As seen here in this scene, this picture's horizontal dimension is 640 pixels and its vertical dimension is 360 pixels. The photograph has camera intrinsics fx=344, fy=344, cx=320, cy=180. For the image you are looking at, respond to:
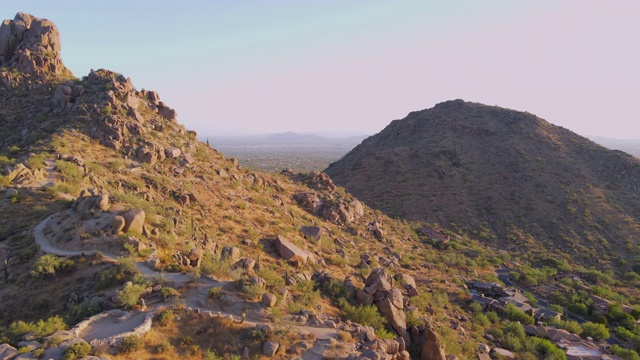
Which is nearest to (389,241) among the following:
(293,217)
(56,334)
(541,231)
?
(293,217)

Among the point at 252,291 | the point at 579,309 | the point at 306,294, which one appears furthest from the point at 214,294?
the point at 579,309

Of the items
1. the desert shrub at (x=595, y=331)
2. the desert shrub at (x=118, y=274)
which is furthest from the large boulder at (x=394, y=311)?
the desert shrub at (x=595, y=331)

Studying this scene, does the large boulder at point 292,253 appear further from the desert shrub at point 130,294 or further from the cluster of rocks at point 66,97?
the cluster of rocks at point 66,97

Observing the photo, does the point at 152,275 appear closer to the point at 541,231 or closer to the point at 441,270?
the point at 441,270

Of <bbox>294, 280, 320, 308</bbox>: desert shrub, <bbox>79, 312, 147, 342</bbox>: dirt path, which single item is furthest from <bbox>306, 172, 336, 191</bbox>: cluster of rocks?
<bbox>79, 312, 147, 342</bbox>: dirt path

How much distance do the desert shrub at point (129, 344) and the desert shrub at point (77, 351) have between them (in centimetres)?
83

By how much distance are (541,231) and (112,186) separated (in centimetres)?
4516

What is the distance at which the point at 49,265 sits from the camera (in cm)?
1362

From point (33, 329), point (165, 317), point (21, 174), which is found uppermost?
point (21, 174)

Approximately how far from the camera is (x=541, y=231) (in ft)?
137

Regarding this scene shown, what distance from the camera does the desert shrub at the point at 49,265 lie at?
13516 mm

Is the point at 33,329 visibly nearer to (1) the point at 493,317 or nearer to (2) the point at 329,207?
(1) the point at 493,317

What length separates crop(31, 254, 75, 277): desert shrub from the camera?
44.3 ft

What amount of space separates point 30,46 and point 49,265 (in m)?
32.1
